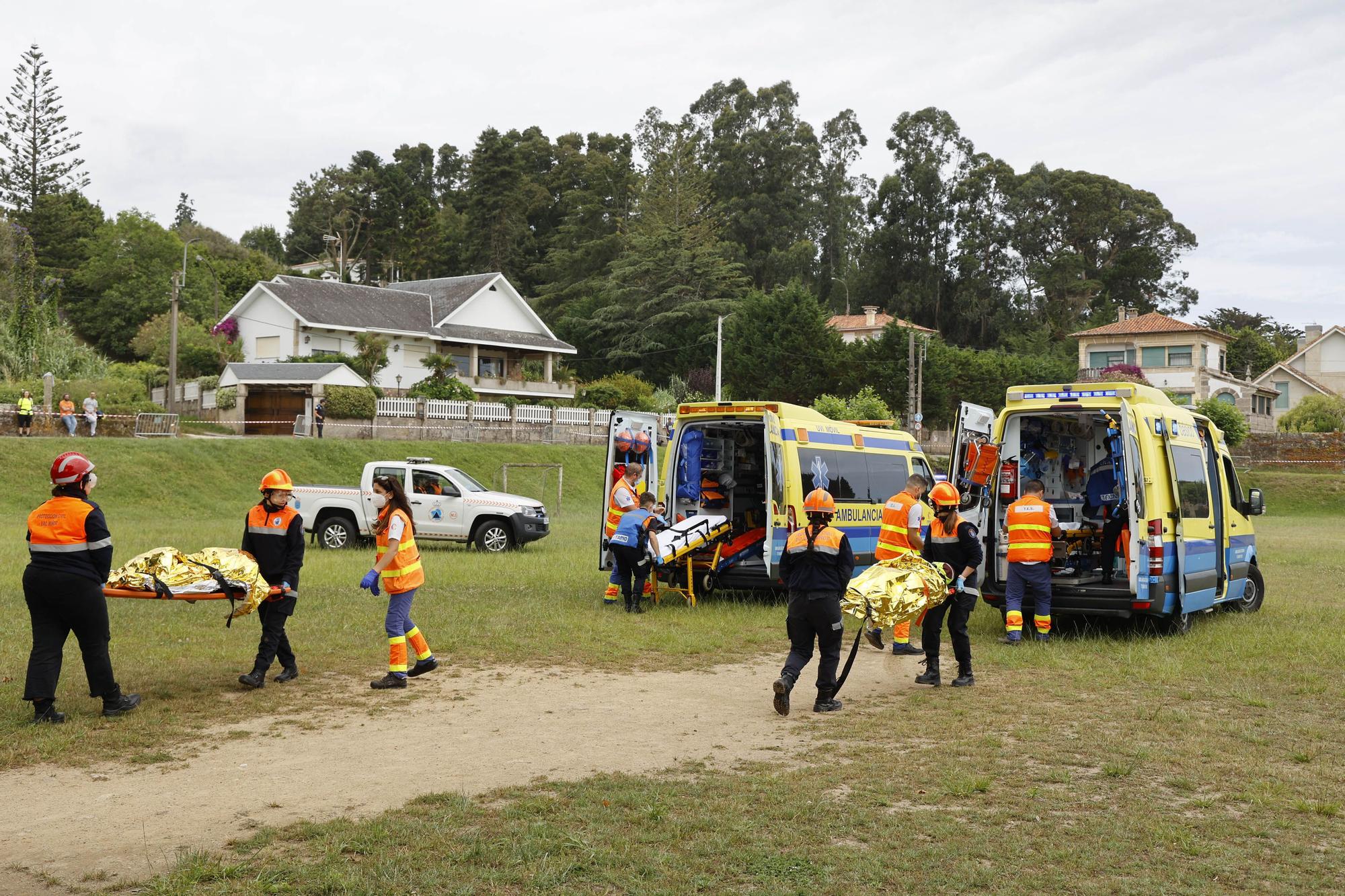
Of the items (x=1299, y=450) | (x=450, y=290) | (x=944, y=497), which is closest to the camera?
(x=944, y=497)

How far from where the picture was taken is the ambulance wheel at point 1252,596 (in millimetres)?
Answer: 14289

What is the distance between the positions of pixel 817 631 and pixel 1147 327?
66.1 metres

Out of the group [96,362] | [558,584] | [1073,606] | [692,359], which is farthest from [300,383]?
[1073,606]

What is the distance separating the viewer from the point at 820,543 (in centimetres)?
838

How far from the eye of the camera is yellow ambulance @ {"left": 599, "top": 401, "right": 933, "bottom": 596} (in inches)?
553

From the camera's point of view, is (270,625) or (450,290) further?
(450,290)

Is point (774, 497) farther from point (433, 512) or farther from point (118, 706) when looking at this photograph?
point (433, 512)

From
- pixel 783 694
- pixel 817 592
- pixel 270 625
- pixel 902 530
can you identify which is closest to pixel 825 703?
pixel 783 694

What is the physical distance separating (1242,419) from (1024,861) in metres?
51.5

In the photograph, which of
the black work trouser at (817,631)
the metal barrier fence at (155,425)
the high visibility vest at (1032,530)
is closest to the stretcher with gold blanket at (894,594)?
the black work trouser at (817,631)

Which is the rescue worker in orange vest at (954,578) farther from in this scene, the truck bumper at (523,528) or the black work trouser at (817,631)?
the truck bumper at (523,528)

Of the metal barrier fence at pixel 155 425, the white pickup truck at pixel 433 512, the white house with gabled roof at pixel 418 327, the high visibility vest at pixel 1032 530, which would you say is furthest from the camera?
the white house with gabled roof at pixel 418 327

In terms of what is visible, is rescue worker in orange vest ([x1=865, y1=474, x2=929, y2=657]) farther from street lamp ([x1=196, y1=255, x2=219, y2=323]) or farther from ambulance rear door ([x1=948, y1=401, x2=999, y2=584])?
street lamp ([x1=196, y1=255, x2=219, y2=323])

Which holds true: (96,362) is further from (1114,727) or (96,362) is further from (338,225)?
(1114,727)
